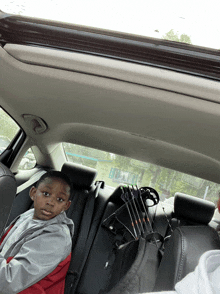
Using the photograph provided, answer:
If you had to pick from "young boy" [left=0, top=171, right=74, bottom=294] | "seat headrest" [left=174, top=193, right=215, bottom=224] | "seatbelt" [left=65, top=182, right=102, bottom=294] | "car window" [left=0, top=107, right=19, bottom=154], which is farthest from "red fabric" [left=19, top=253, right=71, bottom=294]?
"seat headrest" [left=174, top=193, right=215, bottom=224]

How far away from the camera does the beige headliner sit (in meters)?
0.86

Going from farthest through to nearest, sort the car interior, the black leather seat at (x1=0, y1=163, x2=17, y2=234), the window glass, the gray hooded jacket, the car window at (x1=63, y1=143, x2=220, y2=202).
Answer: the car window at (x1=63, y1=143, x2=220, y2=202), the gray hooded jacket, the black leather seat at (x1=0, y1=163, x2=17, y2=234), the car interior, the window glass

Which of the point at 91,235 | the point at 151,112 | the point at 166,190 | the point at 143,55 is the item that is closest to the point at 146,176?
the point at 166,190

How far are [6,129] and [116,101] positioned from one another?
36.0 inches

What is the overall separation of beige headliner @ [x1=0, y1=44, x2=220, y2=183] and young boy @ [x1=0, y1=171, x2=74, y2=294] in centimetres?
39

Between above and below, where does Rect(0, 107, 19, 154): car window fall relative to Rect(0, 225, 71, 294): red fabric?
above

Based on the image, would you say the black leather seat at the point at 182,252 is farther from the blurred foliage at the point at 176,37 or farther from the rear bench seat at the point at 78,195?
the rear bench seat at the point at 78,195

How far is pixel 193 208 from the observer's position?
2.08 m

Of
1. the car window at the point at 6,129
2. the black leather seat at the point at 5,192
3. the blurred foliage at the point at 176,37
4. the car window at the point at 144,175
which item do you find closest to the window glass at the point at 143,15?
the blurred foliage at the point at 176,37

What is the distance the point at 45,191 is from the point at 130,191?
69 cm

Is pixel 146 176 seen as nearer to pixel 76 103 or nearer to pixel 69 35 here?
pixel 76 103

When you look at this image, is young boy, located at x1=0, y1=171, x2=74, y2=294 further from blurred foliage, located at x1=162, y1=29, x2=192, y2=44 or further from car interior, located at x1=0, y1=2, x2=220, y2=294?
blurred foliage, located at x1=162, y1=29, x2=192, y2=44

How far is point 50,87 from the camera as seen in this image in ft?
3.63

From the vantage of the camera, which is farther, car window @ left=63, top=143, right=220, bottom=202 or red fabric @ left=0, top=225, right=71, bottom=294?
car window @ left=63, top=143, right=220, bottom=202
